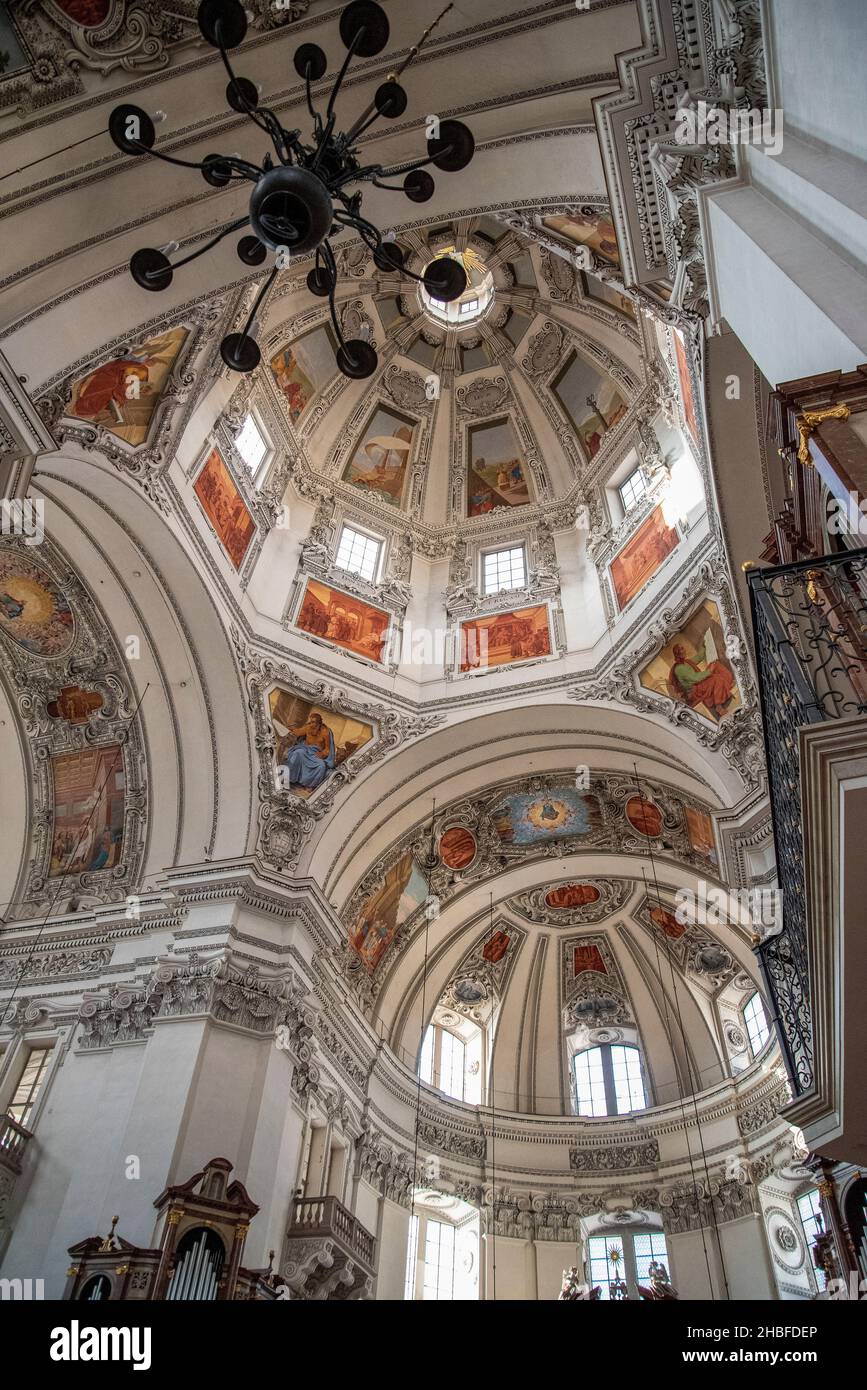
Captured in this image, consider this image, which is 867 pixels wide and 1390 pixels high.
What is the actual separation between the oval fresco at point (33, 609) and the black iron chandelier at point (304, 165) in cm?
650

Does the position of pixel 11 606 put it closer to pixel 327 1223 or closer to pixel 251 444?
pixel 251 444

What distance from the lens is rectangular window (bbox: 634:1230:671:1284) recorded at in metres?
15.3

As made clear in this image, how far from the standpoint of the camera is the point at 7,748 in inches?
571

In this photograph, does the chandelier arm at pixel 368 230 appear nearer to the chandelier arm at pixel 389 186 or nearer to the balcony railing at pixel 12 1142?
the chandelier arm at pixel 389 186

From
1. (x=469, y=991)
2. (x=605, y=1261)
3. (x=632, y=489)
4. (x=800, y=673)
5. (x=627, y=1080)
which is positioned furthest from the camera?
(x=469, y=991)

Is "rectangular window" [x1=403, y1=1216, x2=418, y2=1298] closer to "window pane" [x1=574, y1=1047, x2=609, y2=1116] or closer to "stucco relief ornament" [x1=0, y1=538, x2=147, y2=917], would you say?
"window pane" [x1=574, y1=1047, x2=609, y2=1116]

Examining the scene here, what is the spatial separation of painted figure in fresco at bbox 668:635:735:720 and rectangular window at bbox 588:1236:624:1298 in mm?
9617

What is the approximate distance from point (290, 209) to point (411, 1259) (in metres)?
14.9

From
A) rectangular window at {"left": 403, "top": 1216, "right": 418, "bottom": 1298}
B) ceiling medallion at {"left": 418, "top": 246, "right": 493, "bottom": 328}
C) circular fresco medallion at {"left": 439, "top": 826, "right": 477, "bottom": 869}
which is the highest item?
ceiling medallion at {"left": 418, "top": 246, "right": 493, "bottom": 328}

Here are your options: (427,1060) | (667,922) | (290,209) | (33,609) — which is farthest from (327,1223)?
(290,209)

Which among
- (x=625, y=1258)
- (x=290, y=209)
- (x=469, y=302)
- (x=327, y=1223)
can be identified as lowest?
(x=327, y=1223)

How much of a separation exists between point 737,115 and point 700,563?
654 centimetres

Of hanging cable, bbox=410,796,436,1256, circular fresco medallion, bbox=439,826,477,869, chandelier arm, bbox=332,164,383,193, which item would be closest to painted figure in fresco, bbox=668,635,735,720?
hanging cable, bbox=410,796,436,1256

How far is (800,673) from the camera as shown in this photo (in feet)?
15.0
